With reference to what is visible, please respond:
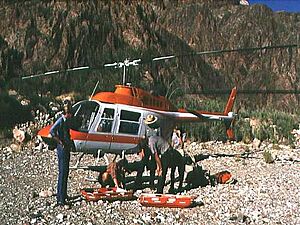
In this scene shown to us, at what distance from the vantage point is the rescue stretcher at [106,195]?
8.90m

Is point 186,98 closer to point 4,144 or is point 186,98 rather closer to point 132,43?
point 132,43

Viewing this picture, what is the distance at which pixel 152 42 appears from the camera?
113 feet

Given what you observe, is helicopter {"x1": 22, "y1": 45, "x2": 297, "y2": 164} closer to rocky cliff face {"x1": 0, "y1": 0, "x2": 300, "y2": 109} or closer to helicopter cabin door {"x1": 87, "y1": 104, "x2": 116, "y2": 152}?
helicopter cabin door {"x1": 87, "y1": 104, "x2": 116, "y2": 152}

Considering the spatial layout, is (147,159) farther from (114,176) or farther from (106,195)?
(106,195)

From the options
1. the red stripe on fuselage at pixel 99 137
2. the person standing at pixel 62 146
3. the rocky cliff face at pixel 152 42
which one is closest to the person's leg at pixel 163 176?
the person standing at pixel 62 146

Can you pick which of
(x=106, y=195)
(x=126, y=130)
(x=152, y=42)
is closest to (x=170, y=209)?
(x=106, y=195)

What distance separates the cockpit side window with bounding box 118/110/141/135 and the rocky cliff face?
579 inches

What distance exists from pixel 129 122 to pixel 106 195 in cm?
264

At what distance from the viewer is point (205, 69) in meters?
37.3

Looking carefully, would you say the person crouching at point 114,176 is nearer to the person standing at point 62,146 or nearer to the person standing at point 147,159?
the person standing at point 147,159

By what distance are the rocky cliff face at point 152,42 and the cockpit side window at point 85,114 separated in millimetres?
14854

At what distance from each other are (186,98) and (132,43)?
6441 mm

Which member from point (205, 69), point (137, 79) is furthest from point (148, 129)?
point (205, 69)

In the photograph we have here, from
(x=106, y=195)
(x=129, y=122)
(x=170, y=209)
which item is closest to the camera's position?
(x=170, y=209)
